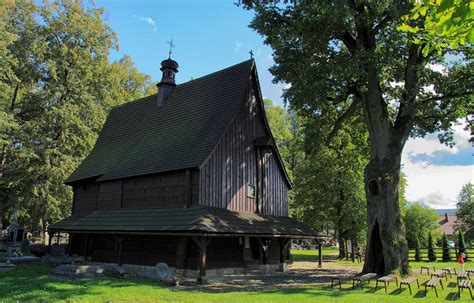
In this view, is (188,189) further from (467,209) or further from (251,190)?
(467,209)

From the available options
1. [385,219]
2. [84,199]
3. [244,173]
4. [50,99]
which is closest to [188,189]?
[244,173]

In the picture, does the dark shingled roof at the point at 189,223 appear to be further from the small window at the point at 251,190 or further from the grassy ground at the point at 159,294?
the grassy ground at the point at 159,294

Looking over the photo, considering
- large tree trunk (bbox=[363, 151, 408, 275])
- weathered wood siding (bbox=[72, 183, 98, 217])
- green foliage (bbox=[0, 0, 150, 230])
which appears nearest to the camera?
large tree trunk (bbox=[363, 151, 408, 275])

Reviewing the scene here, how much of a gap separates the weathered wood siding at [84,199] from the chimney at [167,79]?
7.40 m

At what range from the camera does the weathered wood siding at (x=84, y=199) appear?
24688 millimetres

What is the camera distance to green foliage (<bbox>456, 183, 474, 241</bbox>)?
57438 millimetres

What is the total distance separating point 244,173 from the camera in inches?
800

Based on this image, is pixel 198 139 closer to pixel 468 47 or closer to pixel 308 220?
pixel 468 47

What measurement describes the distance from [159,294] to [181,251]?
4907 mm

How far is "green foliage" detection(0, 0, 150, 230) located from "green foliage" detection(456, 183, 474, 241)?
54.9m

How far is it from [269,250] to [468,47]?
13872mm

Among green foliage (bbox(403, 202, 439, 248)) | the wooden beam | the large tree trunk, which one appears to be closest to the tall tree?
the large tree trunk

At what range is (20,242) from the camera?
91.2 feet

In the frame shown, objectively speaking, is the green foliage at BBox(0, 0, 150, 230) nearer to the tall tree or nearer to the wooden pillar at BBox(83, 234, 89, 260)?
the wooden pillar at BBox(83, 234, 89, 260)
